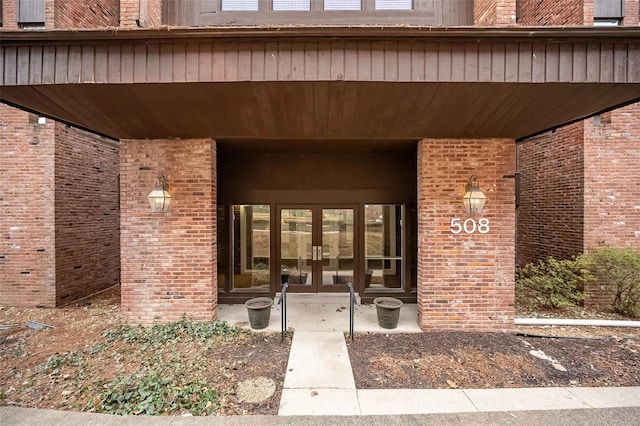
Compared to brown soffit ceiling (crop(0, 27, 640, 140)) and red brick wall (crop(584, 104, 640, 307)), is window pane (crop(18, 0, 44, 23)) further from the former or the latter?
red brick wall (crop(584, 104, 640, 307))

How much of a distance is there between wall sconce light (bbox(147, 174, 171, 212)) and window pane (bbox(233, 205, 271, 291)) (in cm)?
188

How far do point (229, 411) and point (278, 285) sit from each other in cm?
369

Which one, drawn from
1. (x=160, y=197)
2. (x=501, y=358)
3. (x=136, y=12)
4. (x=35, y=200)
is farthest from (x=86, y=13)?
(x=501, y=358)

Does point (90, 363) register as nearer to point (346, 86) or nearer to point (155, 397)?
point (155, 397)

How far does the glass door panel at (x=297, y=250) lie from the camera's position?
266 inches

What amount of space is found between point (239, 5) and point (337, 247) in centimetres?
521

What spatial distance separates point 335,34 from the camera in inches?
126

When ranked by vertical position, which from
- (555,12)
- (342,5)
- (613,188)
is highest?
(555,12)

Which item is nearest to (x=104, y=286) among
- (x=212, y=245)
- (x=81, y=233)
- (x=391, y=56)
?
(x=81, y=233)

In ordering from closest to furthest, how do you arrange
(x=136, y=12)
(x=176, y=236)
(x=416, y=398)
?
(x=416, y=398), (x=136, y=12), (x=176, y=236)

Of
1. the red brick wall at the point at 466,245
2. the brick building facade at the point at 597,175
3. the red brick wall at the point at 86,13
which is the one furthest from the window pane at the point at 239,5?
the brick building facade at the point at 597,175

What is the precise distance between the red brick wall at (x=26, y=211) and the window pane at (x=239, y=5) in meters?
4.98

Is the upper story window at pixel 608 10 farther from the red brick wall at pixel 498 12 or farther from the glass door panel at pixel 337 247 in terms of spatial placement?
the glass door panel at pixel 337 247

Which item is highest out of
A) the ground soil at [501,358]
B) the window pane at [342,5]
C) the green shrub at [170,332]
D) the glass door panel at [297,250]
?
the window pane at [342,5]
